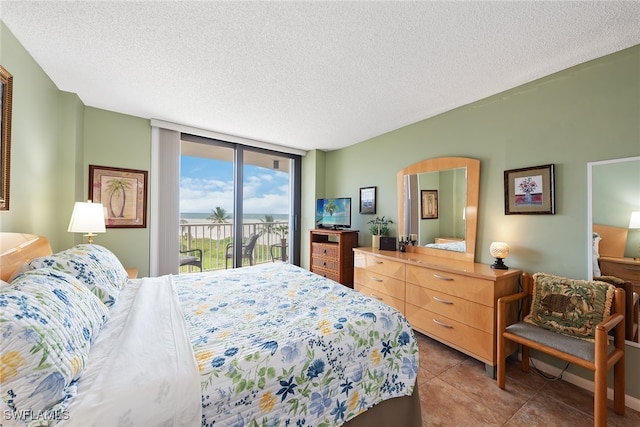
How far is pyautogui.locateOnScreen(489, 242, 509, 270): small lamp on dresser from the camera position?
2.16 metres

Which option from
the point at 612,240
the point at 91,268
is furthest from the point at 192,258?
the point at 612,240

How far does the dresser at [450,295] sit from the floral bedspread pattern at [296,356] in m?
0.96

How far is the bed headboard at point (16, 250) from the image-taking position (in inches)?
51.7

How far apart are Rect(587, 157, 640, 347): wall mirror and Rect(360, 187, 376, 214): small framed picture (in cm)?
223

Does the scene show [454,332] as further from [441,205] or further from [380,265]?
[441,205]

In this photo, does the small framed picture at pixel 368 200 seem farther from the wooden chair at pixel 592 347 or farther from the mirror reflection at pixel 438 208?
the wooden chair at pixel 592 347

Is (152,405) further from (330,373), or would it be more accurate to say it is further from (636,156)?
(636,156)

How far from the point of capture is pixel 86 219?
221 cm

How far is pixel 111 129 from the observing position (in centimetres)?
287

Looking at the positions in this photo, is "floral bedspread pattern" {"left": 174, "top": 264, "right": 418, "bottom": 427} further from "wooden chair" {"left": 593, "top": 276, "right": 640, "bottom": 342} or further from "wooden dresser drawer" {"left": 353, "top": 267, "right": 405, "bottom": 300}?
"wooden chair" {"left": 593, "top": 276, "right": 640, "bottom": 342}

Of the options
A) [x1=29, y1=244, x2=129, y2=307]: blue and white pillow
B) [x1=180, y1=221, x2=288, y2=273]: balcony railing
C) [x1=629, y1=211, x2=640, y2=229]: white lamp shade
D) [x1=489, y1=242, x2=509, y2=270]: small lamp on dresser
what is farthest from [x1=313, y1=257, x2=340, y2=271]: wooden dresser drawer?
[x1=629, y1=211, x2=640, y2=229]: white lamp shade

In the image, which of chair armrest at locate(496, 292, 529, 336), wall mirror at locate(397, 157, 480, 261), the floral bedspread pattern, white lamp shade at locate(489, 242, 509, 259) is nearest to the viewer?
the floral bedspread pattern

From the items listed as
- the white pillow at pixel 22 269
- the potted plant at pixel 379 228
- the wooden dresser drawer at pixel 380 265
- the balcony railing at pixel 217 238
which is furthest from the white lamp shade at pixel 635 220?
the balcony railing at pixel 217 238

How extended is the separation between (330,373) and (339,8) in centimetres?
195
